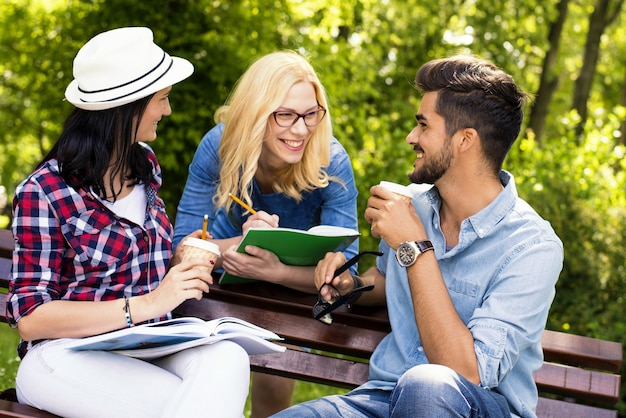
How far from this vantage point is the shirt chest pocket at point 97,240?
2941mm

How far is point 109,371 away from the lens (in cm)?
284

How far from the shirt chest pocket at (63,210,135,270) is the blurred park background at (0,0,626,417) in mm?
1793

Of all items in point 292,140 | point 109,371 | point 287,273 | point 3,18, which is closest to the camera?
point 109,371

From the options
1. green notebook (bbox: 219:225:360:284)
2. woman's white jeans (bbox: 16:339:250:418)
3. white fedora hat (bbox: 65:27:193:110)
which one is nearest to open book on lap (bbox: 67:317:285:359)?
woman's white jeans (bbox: 16:339:250:418)

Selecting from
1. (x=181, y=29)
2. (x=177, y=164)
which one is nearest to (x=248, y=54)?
(x=181, y=29)

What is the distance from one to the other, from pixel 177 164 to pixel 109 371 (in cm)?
599

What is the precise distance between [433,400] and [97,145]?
142cm

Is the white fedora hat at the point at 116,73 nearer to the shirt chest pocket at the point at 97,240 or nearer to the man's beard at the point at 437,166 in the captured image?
the shirt chest pocket at the point at 97,240

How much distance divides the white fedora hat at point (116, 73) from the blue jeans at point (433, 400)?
3.91ft

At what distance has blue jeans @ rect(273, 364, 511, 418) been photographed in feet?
8.36

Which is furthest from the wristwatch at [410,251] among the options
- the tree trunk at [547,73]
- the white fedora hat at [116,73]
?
the tree trunk at [547,73]

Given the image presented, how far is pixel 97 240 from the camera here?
299 centimetres

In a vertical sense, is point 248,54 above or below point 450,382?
below

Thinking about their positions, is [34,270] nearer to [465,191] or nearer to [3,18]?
[465,191]
